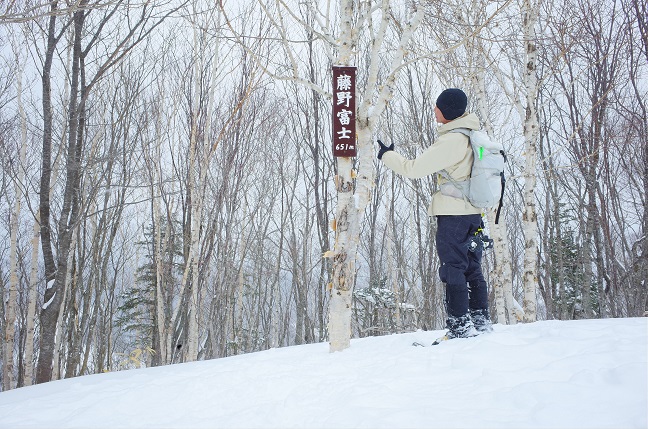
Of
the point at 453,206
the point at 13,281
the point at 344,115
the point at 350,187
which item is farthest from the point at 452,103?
the point at 13,281

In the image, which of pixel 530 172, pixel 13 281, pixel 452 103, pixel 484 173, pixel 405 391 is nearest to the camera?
pixel 405 391

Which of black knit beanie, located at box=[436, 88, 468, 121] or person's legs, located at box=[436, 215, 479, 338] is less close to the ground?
black knit beanie, located at box=[436, 88, 468, 121]

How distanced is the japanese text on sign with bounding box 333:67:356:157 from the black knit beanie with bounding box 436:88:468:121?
0.73 m

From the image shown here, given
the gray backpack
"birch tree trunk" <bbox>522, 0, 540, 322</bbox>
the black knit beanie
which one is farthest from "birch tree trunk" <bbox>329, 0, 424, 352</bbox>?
"birch tree trunk" <bbox>522, 0, 540, 322</bbox>

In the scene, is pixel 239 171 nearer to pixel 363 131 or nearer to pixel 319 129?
pixel 319 129

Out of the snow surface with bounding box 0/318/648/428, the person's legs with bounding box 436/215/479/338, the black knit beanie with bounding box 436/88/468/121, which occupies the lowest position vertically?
the snow surface with bounding box 0/318/648/428

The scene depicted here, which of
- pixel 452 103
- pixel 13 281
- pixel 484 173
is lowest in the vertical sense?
pixel 13 281

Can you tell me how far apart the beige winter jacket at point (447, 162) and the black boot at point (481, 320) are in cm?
72

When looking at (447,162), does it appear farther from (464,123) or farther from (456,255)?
(456,255)

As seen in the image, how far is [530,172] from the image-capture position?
5.30 meters

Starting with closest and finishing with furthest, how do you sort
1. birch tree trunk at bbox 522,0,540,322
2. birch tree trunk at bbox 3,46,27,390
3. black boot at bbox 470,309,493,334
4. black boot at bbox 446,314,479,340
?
black boot at bbox 446,314,479,340, black boot at bbox 470,309,493,334, birch tree trunk at bbox 522,0,540,322, birch tree trunk at bbox 3,46,27,390

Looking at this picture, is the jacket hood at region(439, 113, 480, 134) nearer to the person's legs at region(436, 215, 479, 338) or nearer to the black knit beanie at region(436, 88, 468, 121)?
the black knit beanie at region(436, 88, 468, 121)

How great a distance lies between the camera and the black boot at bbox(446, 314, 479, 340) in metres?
2.59

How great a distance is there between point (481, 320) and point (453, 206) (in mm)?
830
